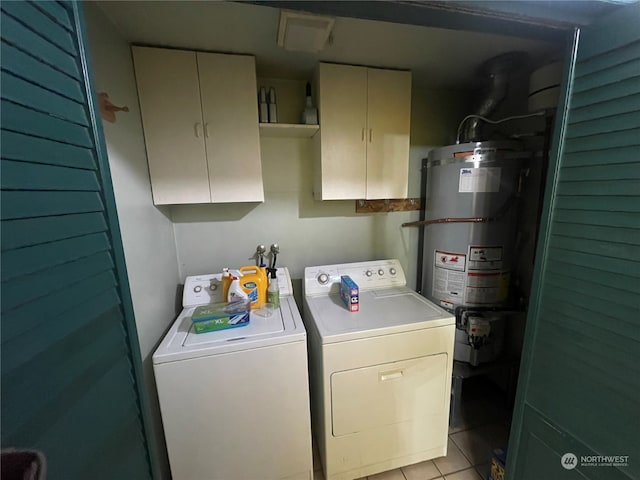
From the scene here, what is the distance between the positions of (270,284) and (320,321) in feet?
1.27

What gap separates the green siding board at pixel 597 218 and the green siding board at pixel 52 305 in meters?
1.38

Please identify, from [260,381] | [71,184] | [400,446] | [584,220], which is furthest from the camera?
[400,446]

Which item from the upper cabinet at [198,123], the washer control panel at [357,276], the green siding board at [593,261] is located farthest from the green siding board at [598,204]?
the upper cabinet at [198,123]

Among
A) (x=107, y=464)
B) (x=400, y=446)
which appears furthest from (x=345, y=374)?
(x=107, y=464)

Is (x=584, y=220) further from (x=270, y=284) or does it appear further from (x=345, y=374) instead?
(x=270, y=284)

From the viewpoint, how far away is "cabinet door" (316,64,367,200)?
143 centimetres

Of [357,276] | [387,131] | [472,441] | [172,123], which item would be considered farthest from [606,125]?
[472,441]

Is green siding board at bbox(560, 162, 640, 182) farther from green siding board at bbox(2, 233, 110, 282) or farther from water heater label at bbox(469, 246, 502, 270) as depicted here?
green siding board at bbox(2, 233, 110, 282)

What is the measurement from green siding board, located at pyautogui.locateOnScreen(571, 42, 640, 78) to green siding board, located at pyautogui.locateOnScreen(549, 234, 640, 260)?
0.47 meters

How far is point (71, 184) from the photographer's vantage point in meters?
0.50

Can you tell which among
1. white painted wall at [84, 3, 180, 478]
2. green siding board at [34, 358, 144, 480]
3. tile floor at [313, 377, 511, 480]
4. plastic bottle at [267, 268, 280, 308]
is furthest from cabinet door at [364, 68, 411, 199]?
tile floor at [313, 377, 511, 480]

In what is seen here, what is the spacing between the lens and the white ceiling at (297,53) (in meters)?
1.02

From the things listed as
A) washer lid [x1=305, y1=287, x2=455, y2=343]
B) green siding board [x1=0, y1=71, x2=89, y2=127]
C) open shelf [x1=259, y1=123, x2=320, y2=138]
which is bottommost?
washer lid [x1=305, y1=287, x2=455, y2=343]

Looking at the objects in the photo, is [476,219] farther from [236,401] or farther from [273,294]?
[236,401]
